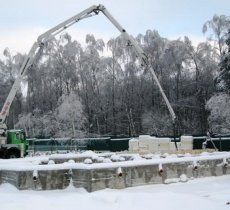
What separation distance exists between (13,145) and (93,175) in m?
17.2

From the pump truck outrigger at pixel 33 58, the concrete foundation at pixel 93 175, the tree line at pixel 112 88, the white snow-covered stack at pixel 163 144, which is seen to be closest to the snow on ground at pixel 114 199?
the concrete foundation at pixel 93 175

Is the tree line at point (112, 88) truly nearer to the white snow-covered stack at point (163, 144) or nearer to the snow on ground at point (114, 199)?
the white snow-covered stack at point (163, 144)

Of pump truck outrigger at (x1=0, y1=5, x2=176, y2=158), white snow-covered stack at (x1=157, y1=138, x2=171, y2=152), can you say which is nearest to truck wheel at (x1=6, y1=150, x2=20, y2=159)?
pump truck outrigger at (x1=0, y1=5, x2=176, y2=158)

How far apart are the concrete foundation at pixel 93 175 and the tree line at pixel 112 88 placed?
42216mm

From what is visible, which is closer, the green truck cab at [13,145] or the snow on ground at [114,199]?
the snow on ground at [114,199]

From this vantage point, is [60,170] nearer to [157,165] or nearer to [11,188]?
[11,188]

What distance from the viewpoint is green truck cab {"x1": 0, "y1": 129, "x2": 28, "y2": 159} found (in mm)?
30355

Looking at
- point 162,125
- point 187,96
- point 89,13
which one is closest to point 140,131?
point 162,125

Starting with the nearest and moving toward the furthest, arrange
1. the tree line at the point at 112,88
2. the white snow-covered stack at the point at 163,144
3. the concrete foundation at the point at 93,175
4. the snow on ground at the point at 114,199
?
Result: the snow on ground at the point at 114,199 → the concrete foundation at the point at 93,175 → the white snow-covered stack at the point at 163,144 → the tree line at the point at 112,88

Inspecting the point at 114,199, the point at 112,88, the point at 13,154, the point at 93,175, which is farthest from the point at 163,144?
the point at 112,88

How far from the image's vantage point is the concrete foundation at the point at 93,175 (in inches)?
585

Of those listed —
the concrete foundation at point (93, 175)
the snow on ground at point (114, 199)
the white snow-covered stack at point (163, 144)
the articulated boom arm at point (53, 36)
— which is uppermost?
the articulated boom arm at point (53, 36)

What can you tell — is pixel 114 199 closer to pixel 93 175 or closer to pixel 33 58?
pixel 93 175

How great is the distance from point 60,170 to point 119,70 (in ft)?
184
